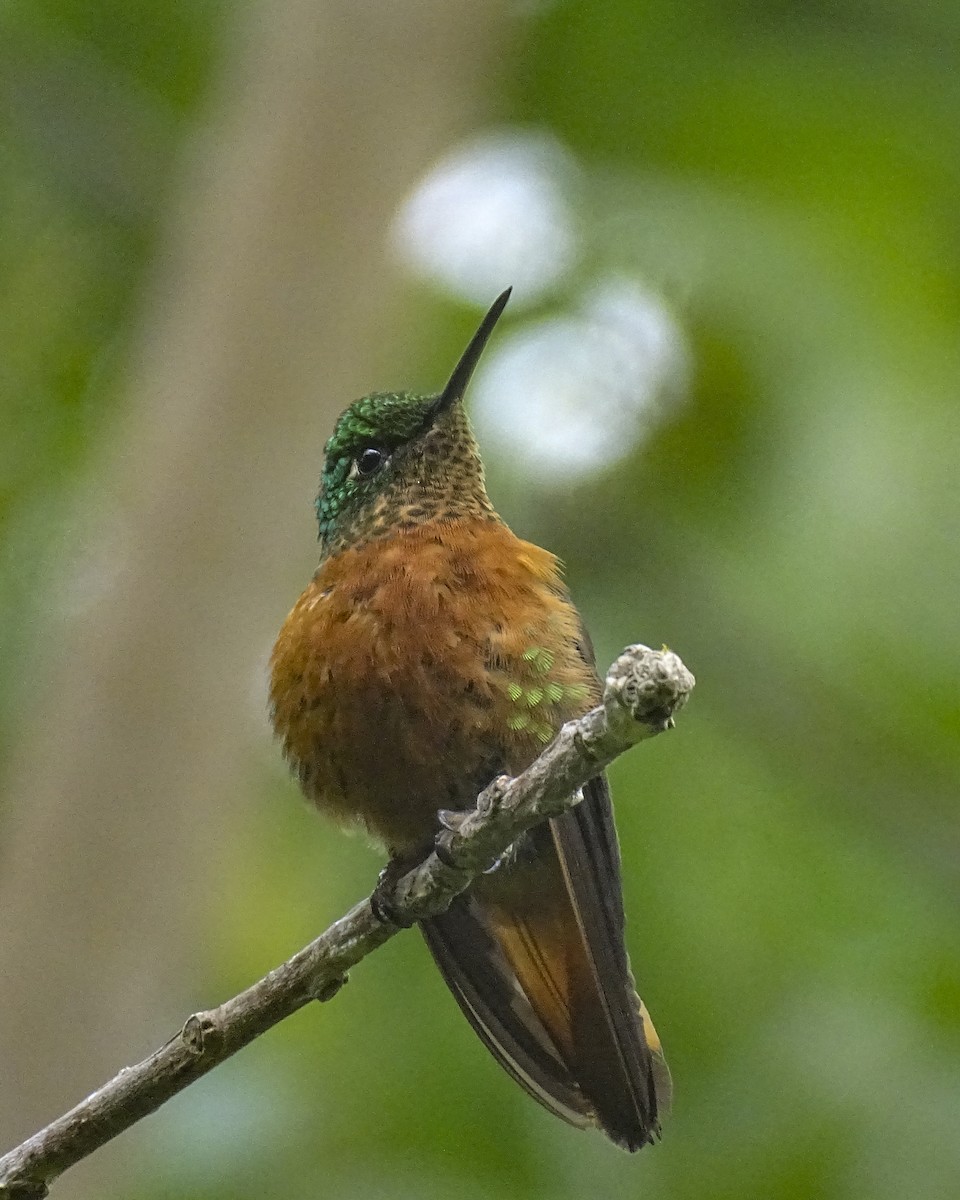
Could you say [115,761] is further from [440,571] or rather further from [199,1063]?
[199,1063]

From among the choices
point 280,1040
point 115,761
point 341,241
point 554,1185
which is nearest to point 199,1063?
point 115,761

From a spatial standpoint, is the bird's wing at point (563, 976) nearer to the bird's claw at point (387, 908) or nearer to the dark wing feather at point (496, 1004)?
the dark wing feather at point (496, 1004)

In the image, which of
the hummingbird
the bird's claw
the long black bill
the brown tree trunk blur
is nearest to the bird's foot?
the bird's claw

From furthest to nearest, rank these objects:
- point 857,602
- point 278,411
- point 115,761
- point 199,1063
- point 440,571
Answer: point 857,602, point 278,411, point 115,761, point 440,571, point 199,1063

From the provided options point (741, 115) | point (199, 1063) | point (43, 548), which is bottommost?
point (199, 1063)

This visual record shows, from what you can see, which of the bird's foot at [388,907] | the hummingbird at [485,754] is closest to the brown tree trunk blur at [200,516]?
the hummingbird at [485,754]

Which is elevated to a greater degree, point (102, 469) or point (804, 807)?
point (102, 469)

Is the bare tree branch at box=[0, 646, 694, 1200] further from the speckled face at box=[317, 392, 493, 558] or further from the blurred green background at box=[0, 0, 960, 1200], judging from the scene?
the blurred green background at box=[0, 0, 960, 1200]
